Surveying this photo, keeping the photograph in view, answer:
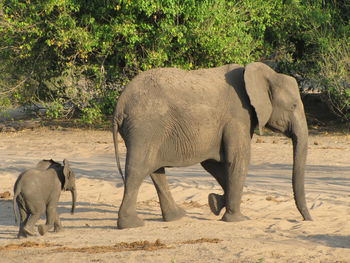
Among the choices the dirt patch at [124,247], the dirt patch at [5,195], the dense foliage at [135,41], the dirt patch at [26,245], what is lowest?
the dirt patch at [5,195]

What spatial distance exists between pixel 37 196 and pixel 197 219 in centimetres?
224

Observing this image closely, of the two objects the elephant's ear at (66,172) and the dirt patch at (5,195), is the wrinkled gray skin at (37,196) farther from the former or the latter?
the dirt patch at (5,195)

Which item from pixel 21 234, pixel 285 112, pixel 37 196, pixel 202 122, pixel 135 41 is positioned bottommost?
pixel 21 234

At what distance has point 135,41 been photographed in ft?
58.3

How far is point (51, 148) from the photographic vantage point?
17.2 m

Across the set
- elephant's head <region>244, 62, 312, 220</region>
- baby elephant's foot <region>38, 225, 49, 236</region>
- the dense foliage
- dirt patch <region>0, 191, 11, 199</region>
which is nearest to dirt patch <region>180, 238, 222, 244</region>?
baby elephant's foot <region>38, 225, 49, 236</region>

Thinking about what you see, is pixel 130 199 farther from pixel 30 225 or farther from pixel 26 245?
pixel 26 245

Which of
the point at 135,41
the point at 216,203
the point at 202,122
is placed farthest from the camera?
the point at 135,41

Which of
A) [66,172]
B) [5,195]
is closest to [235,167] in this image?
[66,172]

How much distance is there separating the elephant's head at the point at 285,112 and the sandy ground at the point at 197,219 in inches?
20.1

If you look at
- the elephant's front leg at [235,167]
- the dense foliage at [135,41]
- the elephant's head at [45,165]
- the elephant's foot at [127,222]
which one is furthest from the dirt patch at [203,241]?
the dense foliage at [135,41]

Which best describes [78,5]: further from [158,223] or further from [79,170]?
[158,223]

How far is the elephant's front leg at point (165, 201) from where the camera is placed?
961cm

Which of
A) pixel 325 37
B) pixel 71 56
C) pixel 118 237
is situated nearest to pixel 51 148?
pixel 71 56
